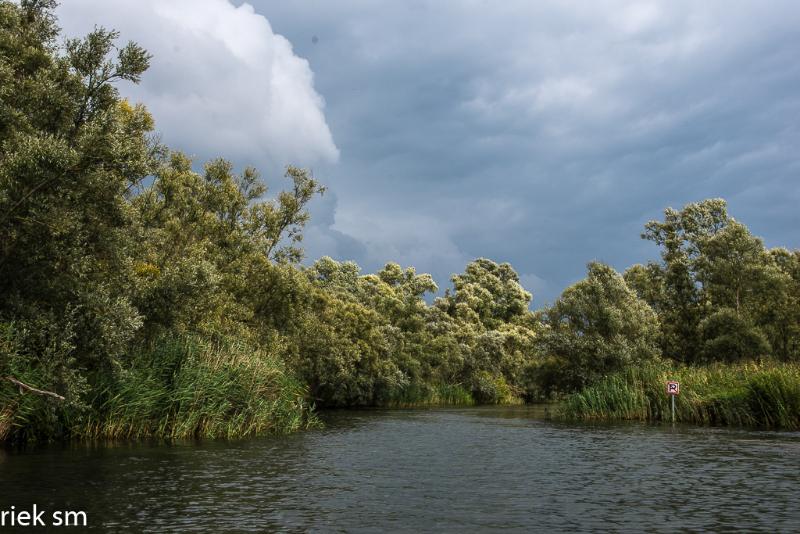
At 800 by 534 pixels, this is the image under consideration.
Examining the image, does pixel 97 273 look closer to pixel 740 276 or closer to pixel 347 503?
pixel 347 503

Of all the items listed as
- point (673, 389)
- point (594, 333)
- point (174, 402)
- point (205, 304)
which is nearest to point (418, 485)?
point (174, 402)

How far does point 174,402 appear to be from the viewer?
32.4 m

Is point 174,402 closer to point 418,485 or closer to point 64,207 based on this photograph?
point 64,207

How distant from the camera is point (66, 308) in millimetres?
26766

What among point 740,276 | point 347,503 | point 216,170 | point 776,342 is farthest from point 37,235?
point 776,342

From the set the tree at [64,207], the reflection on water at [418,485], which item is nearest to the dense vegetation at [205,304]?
the tree at [64,207]

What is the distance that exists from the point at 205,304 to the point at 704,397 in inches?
1308

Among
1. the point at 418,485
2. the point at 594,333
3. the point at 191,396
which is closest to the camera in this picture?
the point at 418,485

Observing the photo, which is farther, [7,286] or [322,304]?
[322,304]

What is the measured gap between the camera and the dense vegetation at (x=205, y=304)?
26.2 m

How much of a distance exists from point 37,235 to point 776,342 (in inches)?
2839

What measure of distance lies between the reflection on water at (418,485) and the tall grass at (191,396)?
7.20 ft

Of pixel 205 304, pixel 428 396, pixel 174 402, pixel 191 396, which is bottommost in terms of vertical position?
pixel 174 402

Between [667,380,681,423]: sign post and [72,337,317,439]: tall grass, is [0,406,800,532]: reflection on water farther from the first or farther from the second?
[667,380,681,423]: sign post
